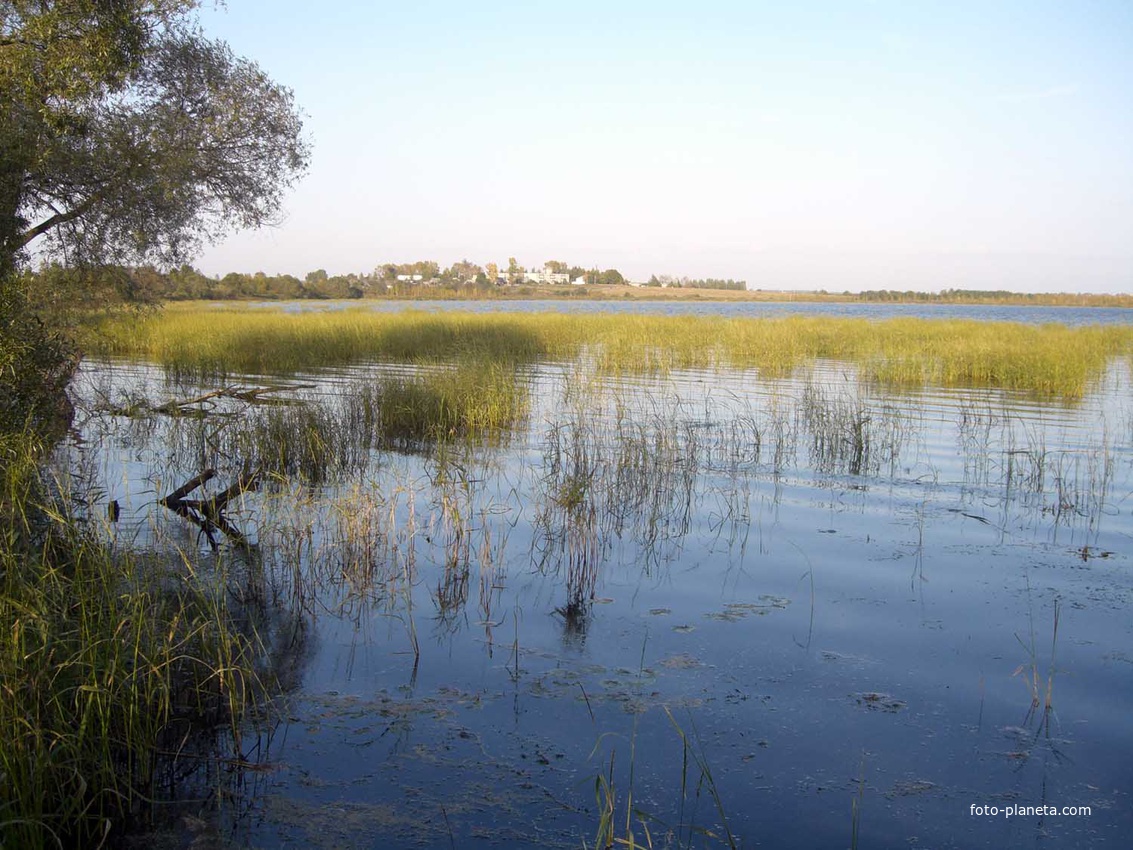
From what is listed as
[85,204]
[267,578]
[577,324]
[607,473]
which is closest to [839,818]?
[267,578]

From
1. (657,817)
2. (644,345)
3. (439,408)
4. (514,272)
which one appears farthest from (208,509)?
(514,272)

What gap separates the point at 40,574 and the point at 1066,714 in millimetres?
5354

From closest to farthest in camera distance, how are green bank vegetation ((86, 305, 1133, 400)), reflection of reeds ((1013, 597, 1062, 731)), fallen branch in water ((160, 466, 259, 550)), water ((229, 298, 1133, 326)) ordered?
reflection of reeds ((1013, 597, 1062, 731)) < fallen branch in water ((160, 466, 259, 550)) < green bank vegetation ((86, 305, 1133, 400)) < water ((229, 298, 1133, 326))

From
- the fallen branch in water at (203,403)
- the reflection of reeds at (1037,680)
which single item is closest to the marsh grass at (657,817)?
the reflection of reeds at (1037,680)

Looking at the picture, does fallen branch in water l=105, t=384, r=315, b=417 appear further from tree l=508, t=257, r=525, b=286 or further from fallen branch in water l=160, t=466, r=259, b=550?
tree l=508, t=257, r=525, b=286

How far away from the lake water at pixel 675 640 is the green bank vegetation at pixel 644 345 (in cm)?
742

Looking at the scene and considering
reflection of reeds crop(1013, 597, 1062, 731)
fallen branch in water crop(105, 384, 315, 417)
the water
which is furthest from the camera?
the water

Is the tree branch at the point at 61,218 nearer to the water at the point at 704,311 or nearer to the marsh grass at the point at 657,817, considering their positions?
the marsh grass at the point at 657,817

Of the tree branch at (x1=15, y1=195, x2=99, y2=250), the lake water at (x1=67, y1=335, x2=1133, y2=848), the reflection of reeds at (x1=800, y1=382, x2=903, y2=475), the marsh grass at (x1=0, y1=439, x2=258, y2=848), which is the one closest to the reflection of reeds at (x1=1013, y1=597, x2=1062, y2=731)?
the lake water at (x1=67, y1=335, x2=1133, y2=848)

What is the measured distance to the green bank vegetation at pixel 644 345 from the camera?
18844 mm

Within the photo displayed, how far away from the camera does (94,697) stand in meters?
3.56

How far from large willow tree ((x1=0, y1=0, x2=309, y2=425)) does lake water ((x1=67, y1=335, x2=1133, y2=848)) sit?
281 cm

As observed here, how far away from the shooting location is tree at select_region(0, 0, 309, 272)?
8.80 meters

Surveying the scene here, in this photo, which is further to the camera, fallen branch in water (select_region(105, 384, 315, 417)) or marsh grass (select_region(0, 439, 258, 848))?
fallen branch in water (select_region(105, 384, 315, 417))
